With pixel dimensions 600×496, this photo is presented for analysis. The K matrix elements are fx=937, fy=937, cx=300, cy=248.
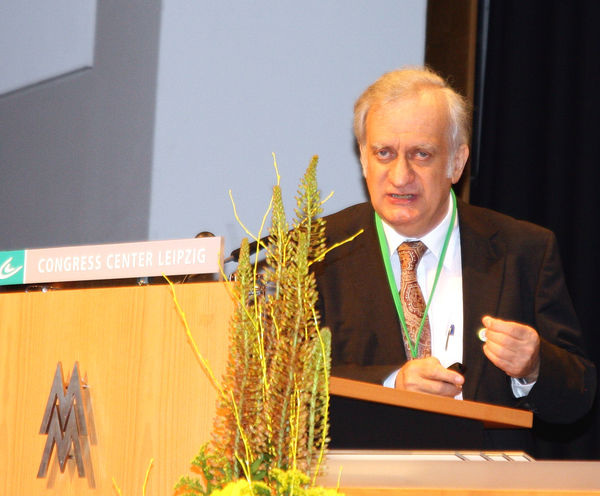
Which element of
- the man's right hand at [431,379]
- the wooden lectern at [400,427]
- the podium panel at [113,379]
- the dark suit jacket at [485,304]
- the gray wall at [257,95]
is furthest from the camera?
the gray wall at [257,95]

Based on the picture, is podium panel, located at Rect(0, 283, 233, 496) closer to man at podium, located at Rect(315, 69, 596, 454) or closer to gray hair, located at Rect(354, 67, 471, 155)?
man at podium, located at Rect(315, 69, 596, 454)

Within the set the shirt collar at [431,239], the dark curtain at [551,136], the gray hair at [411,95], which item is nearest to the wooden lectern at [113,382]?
the shirt collar at [431,239]

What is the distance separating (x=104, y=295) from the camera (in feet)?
4.52

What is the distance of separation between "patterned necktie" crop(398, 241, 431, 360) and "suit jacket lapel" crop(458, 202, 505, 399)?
109 mm

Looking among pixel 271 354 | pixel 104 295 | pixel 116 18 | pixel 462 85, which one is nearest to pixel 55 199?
pixel 116 18

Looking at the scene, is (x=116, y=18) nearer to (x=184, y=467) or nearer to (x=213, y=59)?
(x=213, y=59)

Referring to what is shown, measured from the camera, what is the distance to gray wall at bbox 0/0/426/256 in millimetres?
3418

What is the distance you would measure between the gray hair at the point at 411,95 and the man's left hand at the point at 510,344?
37.5 inches

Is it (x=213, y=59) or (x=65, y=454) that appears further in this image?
(x=213, y=59)

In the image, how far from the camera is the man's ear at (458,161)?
2.90m

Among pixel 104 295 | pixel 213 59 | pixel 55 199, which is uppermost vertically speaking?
pixel 213 59

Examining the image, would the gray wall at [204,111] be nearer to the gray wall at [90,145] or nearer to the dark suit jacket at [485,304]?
the gray wall at [90,145]

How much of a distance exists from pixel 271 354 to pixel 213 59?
2.73 metres

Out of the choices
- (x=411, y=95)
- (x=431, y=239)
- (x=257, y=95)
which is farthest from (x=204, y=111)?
(x=431, y=239)
